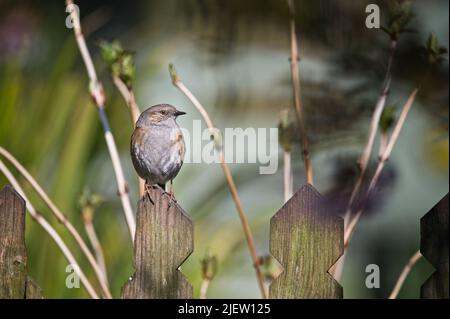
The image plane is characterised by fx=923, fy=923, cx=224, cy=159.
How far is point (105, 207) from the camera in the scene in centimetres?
414

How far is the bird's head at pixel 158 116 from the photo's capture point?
105 inches

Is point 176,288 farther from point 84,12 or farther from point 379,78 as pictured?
Result: point 84,12

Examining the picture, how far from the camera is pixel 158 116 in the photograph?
2682 millimetres

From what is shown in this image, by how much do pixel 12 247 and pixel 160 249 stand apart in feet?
1.37

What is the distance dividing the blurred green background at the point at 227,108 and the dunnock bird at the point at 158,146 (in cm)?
93

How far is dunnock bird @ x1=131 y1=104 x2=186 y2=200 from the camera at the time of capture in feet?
8.43

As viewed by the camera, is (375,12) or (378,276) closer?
(375,12)

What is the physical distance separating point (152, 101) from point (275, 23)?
0.77m

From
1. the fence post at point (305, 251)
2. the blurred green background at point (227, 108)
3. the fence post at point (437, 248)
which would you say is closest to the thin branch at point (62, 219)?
the fence post at point (305, 251)

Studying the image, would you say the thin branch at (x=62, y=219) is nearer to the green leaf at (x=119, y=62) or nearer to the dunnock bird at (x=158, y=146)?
the dunnock bird at (x=158, y=146)

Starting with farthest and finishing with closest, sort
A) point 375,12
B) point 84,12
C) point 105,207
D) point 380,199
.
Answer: point 84,12, point 105,207, point 380,199, point 375,12

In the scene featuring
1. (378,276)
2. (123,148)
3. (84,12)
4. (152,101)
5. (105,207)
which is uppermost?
(84,12)

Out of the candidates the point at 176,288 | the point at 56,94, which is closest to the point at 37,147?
the point at 56,94

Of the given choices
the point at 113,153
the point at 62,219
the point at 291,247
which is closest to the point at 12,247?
the point at 62,219
